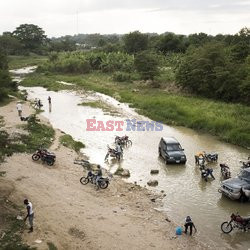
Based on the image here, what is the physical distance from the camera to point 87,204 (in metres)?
19.7

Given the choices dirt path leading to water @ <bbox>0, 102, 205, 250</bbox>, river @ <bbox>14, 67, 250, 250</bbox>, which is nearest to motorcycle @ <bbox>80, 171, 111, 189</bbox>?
dirt path leading to water @ <bbox>0, 102, 205, 250</bbox>

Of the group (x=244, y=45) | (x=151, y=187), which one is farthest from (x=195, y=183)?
(x=244, y=45)

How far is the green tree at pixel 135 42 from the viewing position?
105875 mm

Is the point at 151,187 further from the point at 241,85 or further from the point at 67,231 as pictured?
the point at 241,85

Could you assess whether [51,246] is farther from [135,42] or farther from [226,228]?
[135,42]

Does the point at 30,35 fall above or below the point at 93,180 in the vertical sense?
above

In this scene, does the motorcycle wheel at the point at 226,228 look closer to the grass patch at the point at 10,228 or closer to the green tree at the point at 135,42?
the grass patch at the point at 10,228

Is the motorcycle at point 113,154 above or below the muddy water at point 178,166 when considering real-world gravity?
above

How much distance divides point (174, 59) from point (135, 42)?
24.7 meters

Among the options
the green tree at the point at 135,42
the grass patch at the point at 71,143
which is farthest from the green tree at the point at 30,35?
the grass patch at the point at 71,143

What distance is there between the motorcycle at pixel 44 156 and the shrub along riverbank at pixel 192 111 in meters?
16.9

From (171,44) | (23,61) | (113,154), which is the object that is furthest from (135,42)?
(113,154)

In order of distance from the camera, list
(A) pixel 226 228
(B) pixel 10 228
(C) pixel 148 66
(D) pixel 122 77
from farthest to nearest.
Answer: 1. (D) pixel 122 77
2. (C) pixel 148 66
3. (A) pixel 226 228
4. (B) pixel 10 228

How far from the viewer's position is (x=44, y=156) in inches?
996
